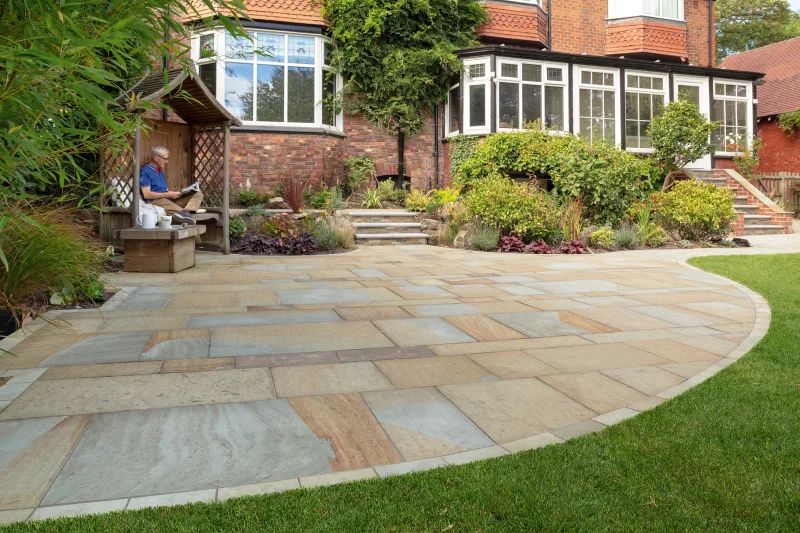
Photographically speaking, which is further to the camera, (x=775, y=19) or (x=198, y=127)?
(x=775, y=19)

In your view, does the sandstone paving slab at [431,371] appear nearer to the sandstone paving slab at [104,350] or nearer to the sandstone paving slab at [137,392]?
the sandstone paving slab at [137,392]

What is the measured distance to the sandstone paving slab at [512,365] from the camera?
11.5ft

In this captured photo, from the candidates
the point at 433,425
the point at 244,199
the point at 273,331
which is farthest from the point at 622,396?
the point at 244,199

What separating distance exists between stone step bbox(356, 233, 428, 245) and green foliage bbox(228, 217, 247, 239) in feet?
7.45

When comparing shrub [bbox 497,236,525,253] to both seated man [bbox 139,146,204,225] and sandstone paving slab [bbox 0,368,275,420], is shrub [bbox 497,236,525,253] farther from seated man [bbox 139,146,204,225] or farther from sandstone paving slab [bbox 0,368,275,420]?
sandstone paving slab [bbox 0,368,275,420]

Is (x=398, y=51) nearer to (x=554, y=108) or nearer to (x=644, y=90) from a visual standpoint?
(x=554, y=108)

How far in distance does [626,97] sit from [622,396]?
15.4m

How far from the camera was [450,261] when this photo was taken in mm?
9352

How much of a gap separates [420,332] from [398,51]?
11877mm

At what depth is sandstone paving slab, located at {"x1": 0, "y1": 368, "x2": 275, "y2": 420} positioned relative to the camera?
9.33 feet

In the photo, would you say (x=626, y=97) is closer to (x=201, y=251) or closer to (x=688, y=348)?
(x=201, y=251)

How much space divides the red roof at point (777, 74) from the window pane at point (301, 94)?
695 inches

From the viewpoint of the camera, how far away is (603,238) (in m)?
11.1

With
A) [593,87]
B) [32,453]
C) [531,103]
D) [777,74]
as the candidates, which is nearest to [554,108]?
[531,103]
